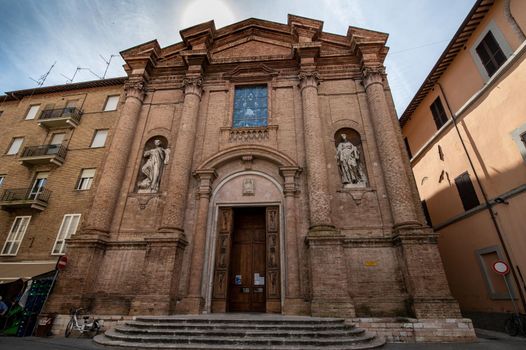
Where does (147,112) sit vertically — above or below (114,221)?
above

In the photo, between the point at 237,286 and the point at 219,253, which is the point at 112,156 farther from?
the point at 237,286

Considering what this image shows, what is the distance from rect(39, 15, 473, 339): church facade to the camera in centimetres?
910

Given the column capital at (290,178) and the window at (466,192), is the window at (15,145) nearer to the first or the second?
the column capital at (290,178)

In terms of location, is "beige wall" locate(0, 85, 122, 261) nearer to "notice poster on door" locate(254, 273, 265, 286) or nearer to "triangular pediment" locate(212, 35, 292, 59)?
"triangular pediment" locate(212, 35, 292, 59)

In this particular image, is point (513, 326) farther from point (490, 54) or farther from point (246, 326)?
point (490, 54)

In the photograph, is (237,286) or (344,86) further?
(344,86)

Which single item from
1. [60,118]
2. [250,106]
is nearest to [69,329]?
[250,106]

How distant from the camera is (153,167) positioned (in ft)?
39.1

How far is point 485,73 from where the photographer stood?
442 inches

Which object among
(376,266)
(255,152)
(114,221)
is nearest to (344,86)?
(255,152)

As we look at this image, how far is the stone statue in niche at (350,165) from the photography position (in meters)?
10.9

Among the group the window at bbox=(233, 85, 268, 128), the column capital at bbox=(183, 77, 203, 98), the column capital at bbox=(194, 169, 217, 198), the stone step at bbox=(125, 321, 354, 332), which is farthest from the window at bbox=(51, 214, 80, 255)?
the window at bbox=(233, 85, 268, 128)

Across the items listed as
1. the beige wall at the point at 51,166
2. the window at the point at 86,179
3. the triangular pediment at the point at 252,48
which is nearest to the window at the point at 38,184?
the beige wall at the point at 51,166

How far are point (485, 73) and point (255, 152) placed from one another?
9.81 meters
